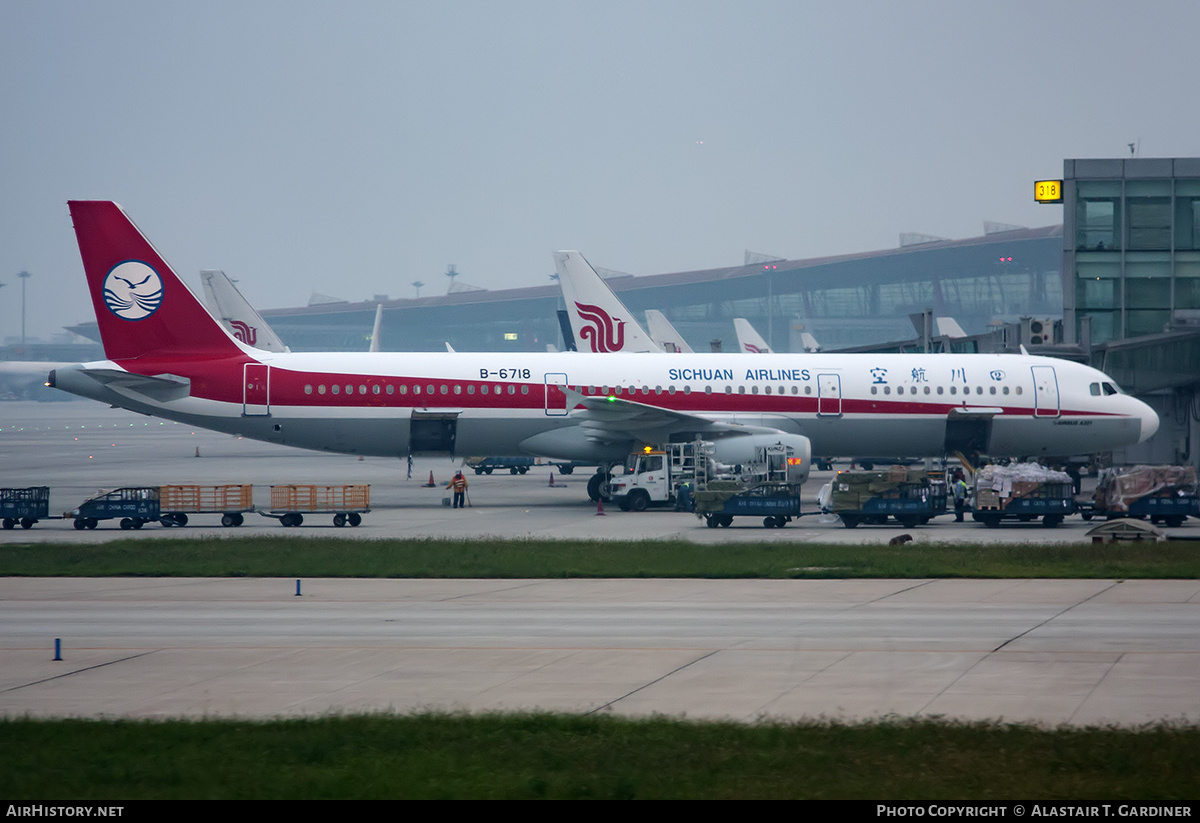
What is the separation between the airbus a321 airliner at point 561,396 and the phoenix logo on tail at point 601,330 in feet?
41.1

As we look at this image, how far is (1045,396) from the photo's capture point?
4262 cm

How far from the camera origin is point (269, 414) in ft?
138

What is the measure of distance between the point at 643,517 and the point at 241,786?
28554 millimetres

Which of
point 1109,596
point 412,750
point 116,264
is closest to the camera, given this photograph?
point 412,750

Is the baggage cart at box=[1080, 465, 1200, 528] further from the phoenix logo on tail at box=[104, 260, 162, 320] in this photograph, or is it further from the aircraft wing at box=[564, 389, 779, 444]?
the phoenix logo on tail at box=[104, 260, 162, 320]

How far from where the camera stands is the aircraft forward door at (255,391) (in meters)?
41.7

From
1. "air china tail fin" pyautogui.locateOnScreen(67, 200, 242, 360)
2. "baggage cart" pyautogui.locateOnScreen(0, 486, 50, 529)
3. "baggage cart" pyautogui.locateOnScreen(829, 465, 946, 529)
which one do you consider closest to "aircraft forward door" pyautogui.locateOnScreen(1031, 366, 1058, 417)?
"baggage cart" pyautogui.locateOnScreen(829, 465, 946, 529)

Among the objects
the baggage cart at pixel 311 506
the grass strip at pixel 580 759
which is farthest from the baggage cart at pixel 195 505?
the grass strip at pixel 580 759

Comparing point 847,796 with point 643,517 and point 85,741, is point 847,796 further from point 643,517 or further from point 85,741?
point 643,517

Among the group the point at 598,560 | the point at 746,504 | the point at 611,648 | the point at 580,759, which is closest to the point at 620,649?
the point at 611,648

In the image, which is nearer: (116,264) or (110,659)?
(110,659)

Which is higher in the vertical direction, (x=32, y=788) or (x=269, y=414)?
(x=269, y=414)

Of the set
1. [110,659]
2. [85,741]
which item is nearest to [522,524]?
[110,659]

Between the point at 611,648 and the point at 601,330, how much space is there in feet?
130
